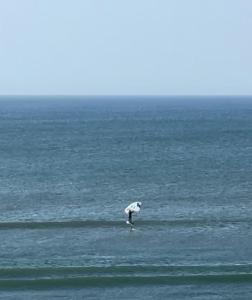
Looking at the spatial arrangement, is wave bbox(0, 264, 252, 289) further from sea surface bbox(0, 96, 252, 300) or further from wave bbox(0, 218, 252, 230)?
wave bbox(0, 218, 252, 230)

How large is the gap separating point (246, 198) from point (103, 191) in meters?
8.92

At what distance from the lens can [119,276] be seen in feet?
79.5

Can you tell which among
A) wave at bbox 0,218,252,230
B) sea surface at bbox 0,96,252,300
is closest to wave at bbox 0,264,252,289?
sea surface at bbox 0,96,252,300

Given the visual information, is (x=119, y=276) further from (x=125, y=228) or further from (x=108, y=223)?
(x=108, y=223)

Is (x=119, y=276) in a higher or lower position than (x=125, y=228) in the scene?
higher

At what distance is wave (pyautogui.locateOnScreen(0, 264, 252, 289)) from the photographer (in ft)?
77.8

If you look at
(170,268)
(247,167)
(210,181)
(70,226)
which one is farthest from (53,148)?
(170,268)

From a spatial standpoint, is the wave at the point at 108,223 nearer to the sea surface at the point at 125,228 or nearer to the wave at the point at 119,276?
the sea surface at the point at 125,228

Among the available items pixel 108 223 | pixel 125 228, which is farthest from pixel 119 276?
→ pixel 108 223

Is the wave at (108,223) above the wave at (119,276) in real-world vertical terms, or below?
below

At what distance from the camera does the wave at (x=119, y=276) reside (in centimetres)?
2372

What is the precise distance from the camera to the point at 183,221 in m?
34.5

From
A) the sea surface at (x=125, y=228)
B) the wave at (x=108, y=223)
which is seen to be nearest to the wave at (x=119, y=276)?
the sea surface at (x=125, y=228)

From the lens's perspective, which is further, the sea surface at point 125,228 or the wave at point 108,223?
the wave at point 108,223
